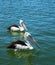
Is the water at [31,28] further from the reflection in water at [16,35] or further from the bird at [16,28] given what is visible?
the bird at [16,28]

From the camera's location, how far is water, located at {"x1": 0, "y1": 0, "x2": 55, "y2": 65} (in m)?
15.9

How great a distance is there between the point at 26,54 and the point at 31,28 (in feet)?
19.6

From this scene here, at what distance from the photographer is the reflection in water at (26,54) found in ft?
52.4

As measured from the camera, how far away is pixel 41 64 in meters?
15.0

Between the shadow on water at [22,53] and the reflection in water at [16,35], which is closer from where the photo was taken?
the shadow on water at [22,53]

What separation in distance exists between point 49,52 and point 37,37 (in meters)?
3.22

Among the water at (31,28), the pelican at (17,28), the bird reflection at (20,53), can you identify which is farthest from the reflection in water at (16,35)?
the bird reflection at (20,53)

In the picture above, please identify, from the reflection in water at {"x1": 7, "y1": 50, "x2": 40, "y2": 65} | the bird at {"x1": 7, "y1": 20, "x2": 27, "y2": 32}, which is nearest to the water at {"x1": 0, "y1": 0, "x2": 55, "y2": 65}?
the reflection in water at {"x1": 7, "y1": 50, "x2": 40, "y2": 65}

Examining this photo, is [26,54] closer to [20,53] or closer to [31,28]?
[20,53]

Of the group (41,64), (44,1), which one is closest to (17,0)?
(44,1)

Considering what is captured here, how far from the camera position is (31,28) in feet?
73.9

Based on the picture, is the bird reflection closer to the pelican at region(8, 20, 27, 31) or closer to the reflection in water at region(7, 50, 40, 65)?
the reflection in water at region(7, 50, 40, 65)

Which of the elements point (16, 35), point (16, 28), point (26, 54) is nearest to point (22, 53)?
point (26, 54)

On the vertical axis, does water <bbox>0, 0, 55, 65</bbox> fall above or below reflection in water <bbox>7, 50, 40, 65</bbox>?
above
